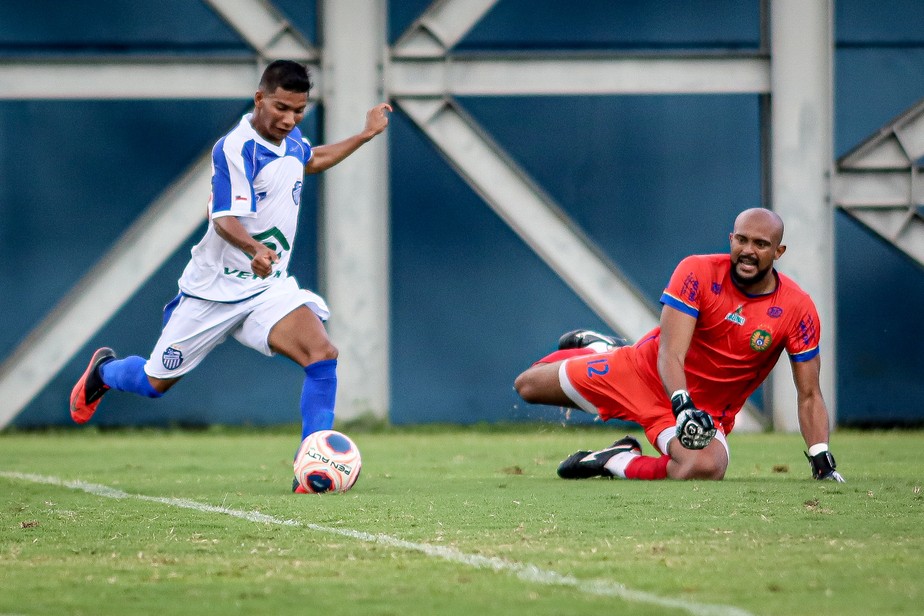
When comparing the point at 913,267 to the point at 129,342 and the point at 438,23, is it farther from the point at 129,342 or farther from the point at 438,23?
the point at 129,342

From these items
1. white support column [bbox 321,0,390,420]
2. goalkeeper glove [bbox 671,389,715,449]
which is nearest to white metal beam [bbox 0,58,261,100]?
white support column [bbox 321,0,390,420]

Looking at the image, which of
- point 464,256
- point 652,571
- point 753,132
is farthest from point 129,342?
point 652,571

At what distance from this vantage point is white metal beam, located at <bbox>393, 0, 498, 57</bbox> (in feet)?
38.0

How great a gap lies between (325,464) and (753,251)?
7.09 ft

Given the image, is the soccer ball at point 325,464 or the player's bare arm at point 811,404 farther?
the player's bare arm at point 811,404

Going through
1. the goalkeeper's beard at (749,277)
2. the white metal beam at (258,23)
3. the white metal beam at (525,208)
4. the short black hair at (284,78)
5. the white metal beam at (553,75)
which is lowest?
the goalkeeper's beard at (749,277)

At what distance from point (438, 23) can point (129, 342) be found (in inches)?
149

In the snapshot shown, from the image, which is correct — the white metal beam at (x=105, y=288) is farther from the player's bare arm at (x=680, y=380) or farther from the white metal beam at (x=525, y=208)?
the player's bare arm at (x=680, y=380)

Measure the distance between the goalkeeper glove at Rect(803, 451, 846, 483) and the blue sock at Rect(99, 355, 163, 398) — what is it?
3.18 metres

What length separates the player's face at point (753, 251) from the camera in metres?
6.32

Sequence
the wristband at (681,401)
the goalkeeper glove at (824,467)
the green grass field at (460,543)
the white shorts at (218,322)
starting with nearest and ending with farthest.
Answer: the green grass field at (460,543)
the wristband at (681,401)
the white shorts at (218,322)
the goalkeeper glove at (824,467)

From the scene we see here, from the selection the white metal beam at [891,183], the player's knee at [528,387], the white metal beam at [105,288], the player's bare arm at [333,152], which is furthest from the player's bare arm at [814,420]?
the white metal beam at [105,288]

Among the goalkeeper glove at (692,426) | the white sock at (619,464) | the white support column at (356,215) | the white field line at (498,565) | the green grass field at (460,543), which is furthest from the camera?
the white support column at (356,215)

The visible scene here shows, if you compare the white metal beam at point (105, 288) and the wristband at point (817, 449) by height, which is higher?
the white metal beam at point (105, 288)
